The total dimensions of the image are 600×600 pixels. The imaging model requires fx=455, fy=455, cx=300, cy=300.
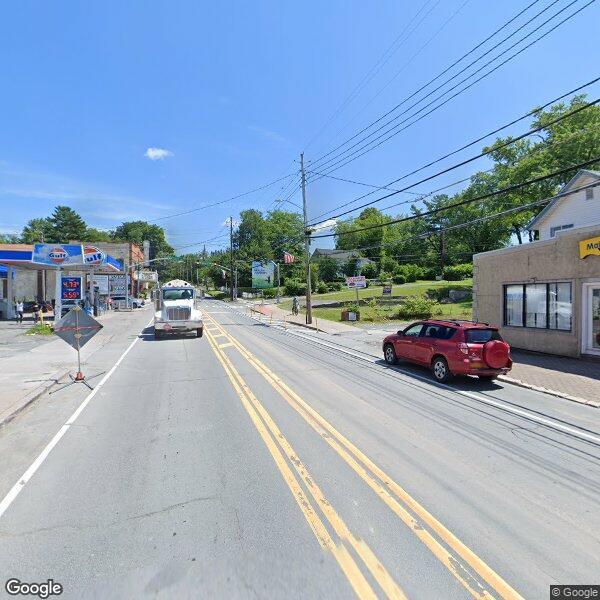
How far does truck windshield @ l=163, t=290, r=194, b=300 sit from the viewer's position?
80.5 feet

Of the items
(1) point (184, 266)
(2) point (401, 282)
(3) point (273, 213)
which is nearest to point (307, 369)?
(2) point (401, 282)

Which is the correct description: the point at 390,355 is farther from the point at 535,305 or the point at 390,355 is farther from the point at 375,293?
the point at 375,293

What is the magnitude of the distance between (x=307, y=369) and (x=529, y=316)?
9814 millimetres

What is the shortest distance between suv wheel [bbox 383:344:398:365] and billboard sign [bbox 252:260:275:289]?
229 feet

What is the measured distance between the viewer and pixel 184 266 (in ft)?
551

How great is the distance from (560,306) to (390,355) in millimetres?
6630

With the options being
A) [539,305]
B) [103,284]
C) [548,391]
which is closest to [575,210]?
[539,305]

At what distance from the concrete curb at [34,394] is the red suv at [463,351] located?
393 inches

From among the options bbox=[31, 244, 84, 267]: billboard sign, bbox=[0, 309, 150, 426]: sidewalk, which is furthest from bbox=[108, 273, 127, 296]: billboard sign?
bbox=[0, 309, 150, 426]: sidewalk

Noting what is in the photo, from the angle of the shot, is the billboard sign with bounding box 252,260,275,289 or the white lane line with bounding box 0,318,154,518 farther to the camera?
the billboard sign with bounding box 252,260,275,289

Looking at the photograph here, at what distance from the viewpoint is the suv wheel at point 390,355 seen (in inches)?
592

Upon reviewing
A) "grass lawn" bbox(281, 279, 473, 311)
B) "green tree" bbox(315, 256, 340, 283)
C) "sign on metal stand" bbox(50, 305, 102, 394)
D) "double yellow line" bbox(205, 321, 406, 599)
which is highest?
"green tree" bbox(315, 256, 340, 283)

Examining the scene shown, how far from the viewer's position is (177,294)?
81.1ft

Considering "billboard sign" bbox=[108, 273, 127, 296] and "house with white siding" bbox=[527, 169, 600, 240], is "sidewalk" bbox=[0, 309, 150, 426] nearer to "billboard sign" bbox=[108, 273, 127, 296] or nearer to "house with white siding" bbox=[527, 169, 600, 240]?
"house with white siding" bbox=[527, 169, 600, 240]
